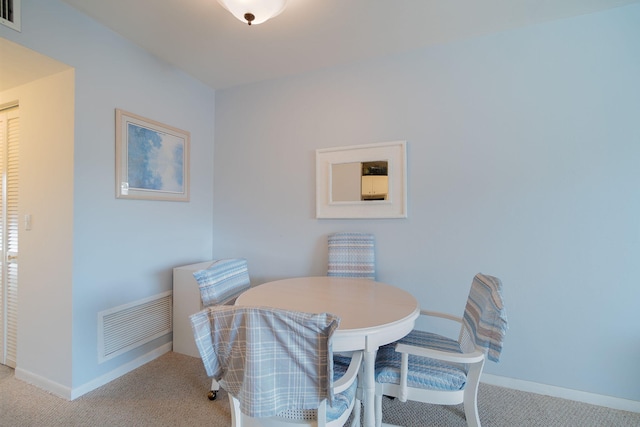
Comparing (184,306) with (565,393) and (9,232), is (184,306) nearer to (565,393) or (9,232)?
(9,232)

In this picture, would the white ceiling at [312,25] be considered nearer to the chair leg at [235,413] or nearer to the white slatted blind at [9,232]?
the white slatted blind at [9,232]

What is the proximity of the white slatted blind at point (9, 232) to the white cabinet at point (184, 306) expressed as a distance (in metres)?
1.11

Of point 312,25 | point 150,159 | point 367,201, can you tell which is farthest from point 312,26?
point 150,159

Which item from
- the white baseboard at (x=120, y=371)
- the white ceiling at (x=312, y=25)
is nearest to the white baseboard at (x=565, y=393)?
the white ceiling at (x=312, y=25)

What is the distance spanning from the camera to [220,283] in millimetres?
1857

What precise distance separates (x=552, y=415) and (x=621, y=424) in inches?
14.3

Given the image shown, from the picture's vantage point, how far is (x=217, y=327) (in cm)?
101

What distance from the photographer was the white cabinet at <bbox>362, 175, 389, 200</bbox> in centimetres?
240

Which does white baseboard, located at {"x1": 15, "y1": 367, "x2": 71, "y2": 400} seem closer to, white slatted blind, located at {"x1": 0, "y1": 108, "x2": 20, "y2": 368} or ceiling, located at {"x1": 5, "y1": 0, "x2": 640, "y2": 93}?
white slatted blind, located at {"x1": 0, "y1": 108, "x2": 20, "y2": 368}

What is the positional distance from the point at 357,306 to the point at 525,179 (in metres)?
1.57

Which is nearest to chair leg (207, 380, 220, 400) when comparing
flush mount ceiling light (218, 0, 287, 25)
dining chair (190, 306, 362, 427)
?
dining chair (190, 306, 362, 427)

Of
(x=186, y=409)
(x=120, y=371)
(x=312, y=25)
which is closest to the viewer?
(x=186, y=409)

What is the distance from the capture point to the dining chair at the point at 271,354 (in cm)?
93

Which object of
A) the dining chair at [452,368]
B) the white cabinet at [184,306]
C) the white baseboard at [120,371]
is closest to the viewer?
the dining chair at [452,368]
